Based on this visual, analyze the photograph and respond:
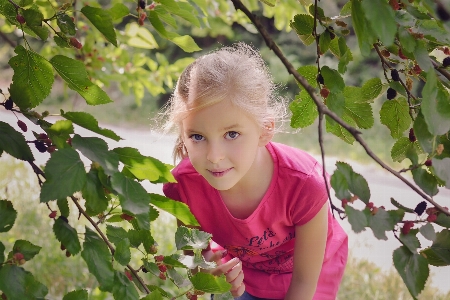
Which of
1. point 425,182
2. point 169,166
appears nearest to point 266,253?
point 169,166

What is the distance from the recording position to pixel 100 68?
265 centimetres

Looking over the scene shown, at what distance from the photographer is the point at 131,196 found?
776 millimetres

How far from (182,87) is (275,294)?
0.68 meters

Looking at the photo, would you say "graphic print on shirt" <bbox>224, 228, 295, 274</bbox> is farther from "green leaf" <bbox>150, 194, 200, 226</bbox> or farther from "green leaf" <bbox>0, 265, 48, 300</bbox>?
"green leaf" <bbox>0, 265, 48, 300</bbox>

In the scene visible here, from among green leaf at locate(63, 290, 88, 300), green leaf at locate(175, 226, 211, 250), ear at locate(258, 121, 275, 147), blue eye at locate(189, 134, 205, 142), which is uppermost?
green leaf at locate(63, 290, 88, 300)

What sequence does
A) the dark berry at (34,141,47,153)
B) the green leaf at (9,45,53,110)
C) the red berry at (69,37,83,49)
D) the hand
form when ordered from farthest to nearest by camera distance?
the hand
the red berry at (69,37,83,49)
the green leaf at (9,45,53,110)
the dark berry at (34,141,47,153)

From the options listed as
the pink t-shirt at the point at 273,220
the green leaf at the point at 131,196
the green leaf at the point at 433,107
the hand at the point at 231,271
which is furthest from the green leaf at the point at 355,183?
the pink t-shirt at the point at 273,220

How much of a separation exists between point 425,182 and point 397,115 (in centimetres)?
35

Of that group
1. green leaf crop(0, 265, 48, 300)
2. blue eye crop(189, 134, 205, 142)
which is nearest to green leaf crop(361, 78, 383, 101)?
blue eye crop(189, 134, 205, 142)

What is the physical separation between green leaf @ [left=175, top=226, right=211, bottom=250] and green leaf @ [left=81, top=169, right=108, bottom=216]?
0.27m

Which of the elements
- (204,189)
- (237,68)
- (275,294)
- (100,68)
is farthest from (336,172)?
(100,68)

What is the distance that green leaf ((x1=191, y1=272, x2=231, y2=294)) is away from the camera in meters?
0.93

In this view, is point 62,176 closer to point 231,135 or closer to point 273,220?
point 231,135

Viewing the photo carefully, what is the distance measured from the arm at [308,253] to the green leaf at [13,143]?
2.80ft
